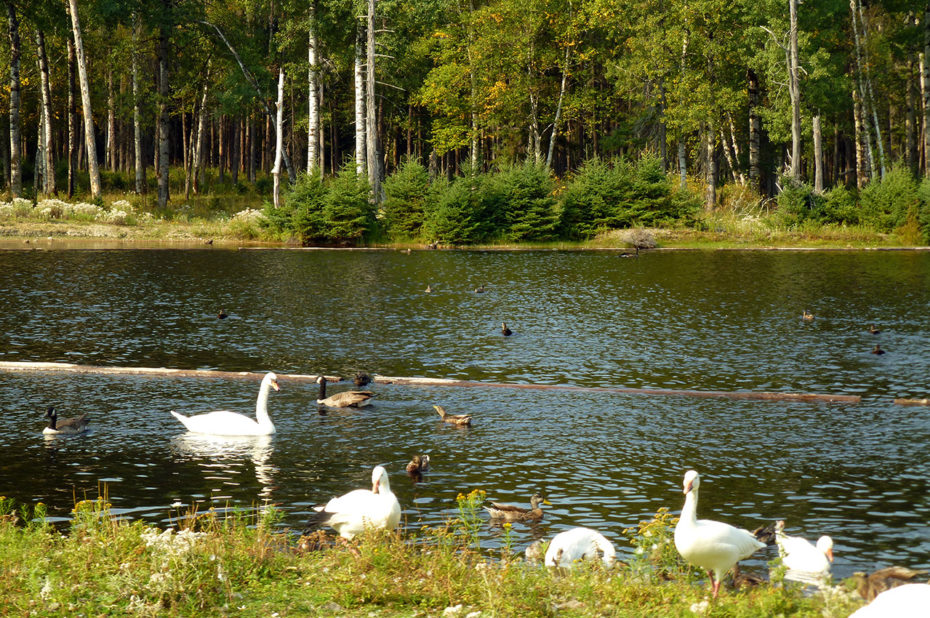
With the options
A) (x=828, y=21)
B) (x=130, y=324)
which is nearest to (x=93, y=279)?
(x=130, y=324)

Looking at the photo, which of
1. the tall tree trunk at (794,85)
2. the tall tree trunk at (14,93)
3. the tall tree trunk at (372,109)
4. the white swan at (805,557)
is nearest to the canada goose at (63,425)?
the white swan at (805,557)

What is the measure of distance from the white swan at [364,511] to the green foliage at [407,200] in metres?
46.5

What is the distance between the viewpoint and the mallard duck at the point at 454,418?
55.9 ft

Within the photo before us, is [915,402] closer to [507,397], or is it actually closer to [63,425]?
[507,397]

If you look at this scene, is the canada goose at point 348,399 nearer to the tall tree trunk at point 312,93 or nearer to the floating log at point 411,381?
the floating log at point 411,381

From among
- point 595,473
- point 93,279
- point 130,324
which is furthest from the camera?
point 93,279

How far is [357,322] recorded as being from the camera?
29.2 m

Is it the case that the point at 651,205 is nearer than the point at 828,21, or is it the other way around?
the point at 651,205

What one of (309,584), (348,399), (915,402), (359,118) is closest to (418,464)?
(348,399)

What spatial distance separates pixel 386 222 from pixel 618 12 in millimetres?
26408

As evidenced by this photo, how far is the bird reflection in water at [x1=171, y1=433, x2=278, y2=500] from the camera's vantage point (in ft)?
46.3

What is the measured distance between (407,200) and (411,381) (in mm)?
37394

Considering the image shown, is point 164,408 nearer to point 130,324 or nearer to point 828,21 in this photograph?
point 130,324

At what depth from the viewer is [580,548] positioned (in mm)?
10266
